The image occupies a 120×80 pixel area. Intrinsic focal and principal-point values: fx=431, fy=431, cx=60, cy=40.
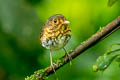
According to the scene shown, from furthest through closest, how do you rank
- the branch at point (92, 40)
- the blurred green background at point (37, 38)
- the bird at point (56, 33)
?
1. the blurred green background at point (37, 38)
2. the bird at point (56, 33)
3. the branch at point (92, 40)

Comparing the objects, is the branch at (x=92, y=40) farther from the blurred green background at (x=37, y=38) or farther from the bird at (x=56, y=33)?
the blurred green background at (x=37, y=38)

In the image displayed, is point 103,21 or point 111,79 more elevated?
point 103,21

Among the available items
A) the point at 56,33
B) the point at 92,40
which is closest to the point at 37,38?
the point at 56,33

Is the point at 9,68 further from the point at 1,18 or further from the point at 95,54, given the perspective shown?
the point at 95,54

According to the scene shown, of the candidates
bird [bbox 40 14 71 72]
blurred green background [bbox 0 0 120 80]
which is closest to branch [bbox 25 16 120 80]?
bird [bbox 40 14 71 72]

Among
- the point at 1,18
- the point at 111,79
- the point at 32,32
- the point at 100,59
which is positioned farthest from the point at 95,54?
the point at 100,59

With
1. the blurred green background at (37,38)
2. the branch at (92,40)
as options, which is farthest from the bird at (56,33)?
the branch at (92,40)
